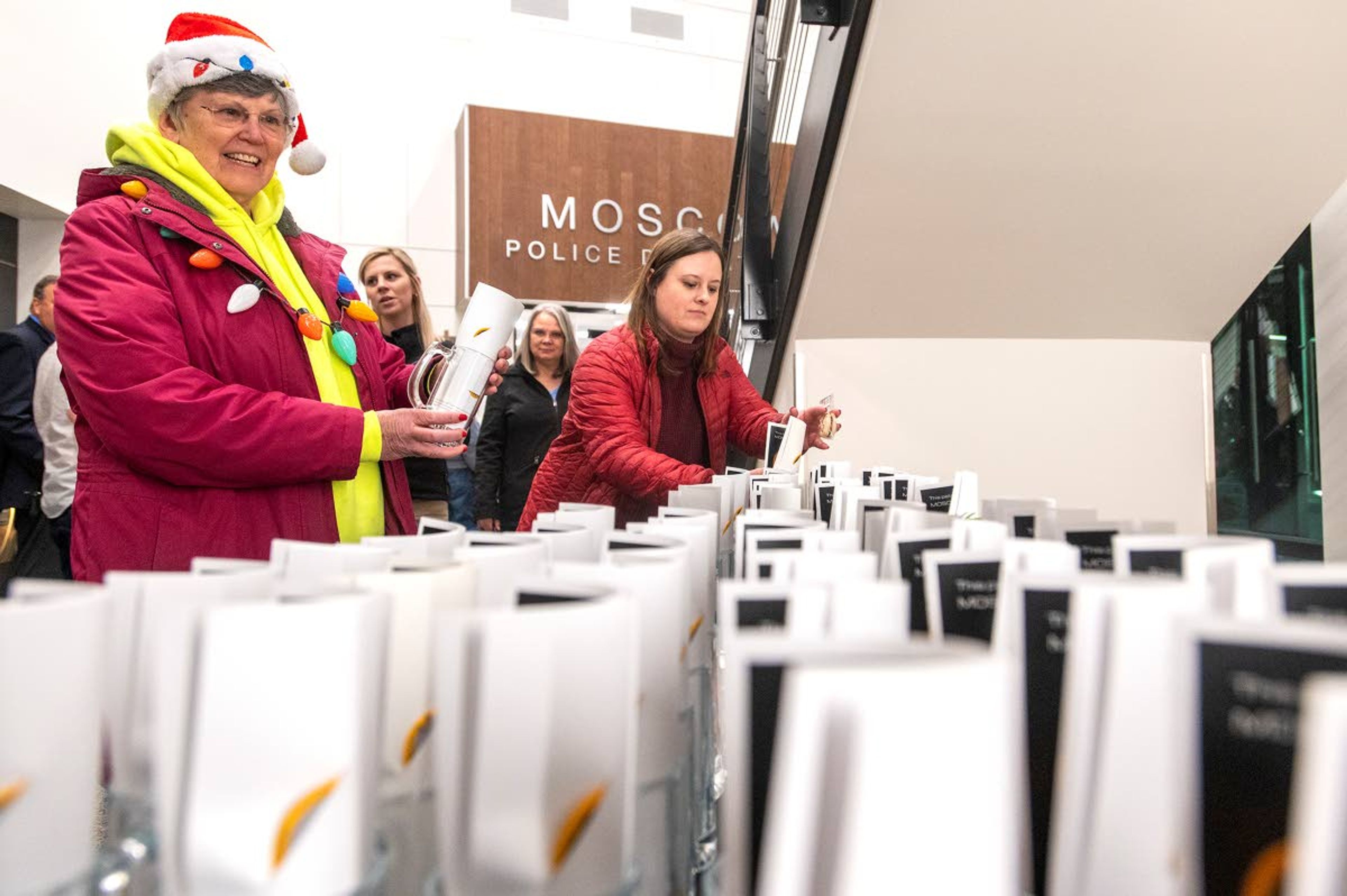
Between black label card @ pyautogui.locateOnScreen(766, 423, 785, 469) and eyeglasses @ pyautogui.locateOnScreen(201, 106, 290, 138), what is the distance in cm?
122

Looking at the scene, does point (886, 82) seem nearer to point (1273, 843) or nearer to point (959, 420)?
point (959, 420)

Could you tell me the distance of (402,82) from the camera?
23.3 ft

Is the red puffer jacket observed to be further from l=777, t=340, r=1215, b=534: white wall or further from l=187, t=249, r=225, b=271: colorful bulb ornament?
l=777, t=340, r=1215, b=534: white wall

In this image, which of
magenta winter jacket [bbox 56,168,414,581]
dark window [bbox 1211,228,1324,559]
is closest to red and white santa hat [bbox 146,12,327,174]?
magenta winter jacket [bbox 56,168,414,581]

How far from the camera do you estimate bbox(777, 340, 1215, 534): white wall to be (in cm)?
388

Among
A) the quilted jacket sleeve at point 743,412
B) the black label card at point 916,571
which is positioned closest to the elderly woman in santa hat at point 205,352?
the black label card at point 916,571

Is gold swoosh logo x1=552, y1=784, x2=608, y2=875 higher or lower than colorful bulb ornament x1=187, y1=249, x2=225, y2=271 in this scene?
lower

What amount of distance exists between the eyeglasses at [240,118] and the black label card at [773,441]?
4.01 feet

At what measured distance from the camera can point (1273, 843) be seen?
1.39 feet

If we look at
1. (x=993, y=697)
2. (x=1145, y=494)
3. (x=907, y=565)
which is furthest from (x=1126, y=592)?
(x=1145, y=494)

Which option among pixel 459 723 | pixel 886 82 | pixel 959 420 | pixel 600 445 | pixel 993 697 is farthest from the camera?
pixel 959 420

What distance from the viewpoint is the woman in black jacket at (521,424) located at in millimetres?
4051

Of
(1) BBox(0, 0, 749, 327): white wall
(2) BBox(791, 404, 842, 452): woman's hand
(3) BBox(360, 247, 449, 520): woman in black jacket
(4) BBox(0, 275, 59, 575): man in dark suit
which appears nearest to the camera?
(2) BBox(791, 404, 842, 452): woman's hand

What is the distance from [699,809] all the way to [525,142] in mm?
6670
